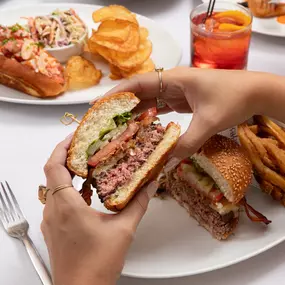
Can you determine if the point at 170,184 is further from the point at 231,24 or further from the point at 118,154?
the point at 231,24

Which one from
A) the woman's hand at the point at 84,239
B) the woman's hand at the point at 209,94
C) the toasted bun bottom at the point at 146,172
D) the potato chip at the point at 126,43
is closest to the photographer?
the woman's hand at the point at 84,239

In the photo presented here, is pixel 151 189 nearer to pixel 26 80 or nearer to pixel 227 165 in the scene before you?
pixel 227 165

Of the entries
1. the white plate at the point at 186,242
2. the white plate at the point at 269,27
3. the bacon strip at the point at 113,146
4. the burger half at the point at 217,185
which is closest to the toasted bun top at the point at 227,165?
the burger half at the point at 217,185

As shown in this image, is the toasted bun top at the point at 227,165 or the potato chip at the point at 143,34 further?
the potato chip at the point at 143,34

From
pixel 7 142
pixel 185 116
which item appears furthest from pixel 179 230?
pixel 7 142

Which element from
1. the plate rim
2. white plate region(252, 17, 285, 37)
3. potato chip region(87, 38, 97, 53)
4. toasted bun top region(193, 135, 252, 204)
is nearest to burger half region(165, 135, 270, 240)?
toasted bun top region(193, 135, 252, 204)

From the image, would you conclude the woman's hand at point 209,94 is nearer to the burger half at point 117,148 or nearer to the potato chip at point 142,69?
the burger half at point 117,148
